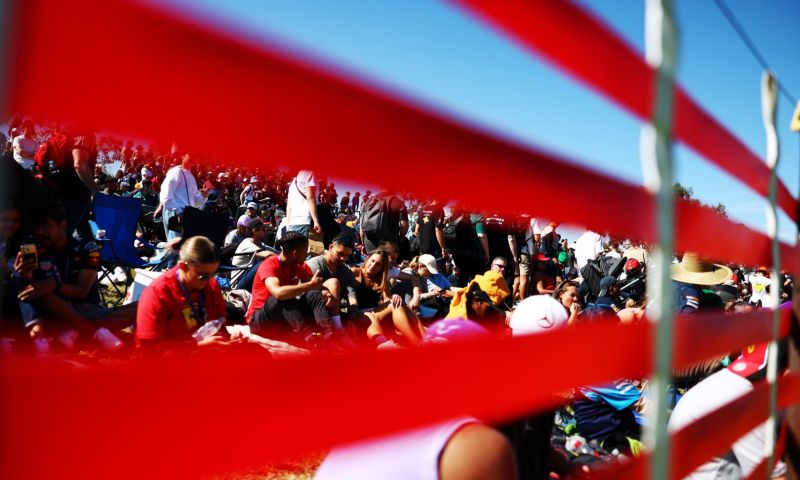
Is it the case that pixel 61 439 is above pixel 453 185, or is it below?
below

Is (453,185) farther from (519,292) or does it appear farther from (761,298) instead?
(761,298)

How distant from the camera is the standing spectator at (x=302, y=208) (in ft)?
18.3

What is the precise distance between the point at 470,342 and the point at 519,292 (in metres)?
7.92

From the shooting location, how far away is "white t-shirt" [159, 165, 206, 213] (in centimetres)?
603

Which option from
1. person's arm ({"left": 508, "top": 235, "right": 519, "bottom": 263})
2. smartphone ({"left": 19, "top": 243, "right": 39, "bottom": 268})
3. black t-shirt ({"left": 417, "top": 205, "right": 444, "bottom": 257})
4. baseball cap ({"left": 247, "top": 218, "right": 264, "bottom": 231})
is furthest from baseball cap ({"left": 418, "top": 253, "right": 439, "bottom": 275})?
smartphone ({"left": 19, "top": 243, "right": 39, "bottom": 268})

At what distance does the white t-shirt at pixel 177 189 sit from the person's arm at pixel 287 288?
1.75 m

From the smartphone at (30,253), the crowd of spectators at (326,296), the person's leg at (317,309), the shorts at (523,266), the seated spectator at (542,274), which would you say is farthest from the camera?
the seated spectator at (542,274)

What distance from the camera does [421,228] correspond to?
8.15m

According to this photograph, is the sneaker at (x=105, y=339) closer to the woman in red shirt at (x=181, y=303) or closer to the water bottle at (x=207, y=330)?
the woman in red shirt at (x=181, y=303)

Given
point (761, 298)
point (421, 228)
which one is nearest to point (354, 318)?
point (421, 228)

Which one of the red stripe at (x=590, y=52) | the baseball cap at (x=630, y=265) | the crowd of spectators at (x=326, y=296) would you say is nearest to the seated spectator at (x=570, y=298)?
the crowd of spectators at (x=326, y=296)

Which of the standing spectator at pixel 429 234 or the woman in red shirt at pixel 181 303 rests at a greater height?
the standing spectator at pixel 429 234

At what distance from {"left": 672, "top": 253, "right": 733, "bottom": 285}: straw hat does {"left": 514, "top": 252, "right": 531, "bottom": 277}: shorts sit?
122 inches

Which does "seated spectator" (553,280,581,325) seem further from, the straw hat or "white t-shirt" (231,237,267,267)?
"white t-shirt" (231,237,267,267)
